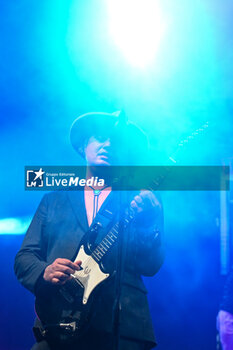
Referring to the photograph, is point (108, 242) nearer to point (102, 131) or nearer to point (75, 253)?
point (75, 253)

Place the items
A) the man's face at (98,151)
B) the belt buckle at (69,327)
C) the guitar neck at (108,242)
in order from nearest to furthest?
the belt buckle at (69,327)
the guitar neck at (108,242)
the man's face at (98,151)

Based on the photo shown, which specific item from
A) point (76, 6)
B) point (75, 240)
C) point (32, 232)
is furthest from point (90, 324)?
point (76, 6)

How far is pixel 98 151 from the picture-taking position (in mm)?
1833

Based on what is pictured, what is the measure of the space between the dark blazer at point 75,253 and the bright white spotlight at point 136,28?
3.62ft

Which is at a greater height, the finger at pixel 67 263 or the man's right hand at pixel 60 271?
the finger at pixel 67 263

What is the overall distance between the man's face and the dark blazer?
23 cm

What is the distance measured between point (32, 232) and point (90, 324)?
1.80ft

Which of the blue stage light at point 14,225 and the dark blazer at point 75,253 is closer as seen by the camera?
the dark blazer at point 75,253

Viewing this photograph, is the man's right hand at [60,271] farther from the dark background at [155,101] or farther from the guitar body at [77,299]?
the dark background at [155,101]

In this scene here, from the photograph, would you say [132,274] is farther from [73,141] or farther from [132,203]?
[73,141]

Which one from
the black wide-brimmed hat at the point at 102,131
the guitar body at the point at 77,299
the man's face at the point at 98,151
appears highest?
the black wide-brimmed hat at the point at 102,131

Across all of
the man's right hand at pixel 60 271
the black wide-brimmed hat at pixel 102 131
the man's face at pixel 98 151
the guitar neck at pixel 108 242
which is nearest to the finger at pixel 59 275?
the man's right hand at pixel 60 271

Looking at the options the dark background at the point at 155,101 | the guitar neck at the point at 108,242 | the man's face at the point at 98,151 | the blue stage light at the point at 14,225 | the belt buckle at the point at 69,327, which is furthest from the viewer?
the blue stage light at the point at 14,225

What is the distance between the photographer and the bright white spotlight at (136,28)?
212 centimetres
